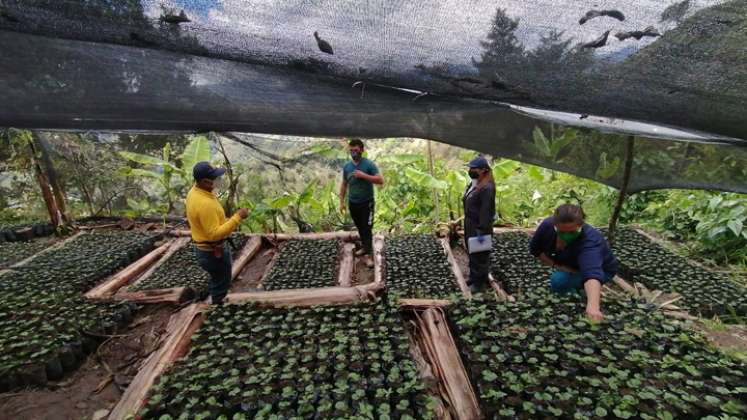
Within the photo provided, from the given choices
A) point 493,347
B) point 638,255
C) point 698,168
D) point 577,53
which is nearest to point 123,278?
point 493,347

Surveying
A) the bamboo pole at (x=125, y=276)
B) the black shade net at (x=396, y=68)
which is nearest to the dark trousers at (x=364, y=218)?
the black shade net at (x=396, y=68)

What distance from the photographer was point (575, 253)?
9.89ft

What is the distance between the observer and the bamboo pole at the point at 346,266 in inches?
184

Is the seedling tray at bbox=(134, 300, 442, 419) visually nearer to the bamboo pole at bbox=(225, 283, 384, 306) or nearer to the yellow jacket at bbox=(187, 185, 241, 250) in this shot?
the bamboo pole at bbox=(225, 283, 384, 306)

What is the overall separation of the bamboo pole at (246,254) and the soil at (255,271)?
0.24ft

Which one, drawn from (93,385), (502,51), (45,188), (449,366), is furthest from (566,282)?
(45,188)

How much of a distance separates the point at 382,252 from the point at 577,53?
429 centimetres

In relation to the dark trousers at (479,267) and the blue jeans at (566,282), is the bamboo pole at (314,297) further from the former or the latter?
the blue jeans at (566,282)

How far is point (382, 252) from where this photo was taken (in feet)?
18.1

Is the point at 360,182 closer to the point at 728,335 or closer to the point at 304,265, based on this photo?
the point at 304,265

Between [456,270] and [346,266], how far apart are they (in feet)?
4.82

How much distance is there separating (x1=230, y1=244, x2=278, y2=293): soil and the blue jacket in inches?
131

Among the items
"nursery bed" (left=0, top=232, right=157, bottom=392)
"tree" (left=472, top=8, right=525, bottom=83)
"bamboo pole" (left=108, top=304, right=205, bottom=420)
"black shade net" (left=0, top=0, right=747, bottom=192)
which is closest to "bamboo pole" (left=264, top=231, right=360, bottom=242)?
"nursery bed" (left=0, top=232, right=157, bottom=392)

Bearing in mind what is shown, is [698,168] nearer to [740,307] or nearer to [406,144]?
[740,307]
